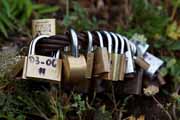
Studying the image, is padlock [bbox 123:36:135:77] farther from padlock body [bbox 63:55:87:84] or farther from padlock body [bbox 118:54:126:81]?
padlock body [bbox 63:55:87:84]

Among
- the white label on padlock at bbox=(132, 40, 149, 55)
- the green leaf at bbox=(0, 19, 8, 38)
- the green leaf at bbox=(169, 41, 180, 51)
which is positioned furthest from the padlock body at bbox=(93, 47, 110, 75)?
the green leaf at bbox=(0, 19, 8, 38)

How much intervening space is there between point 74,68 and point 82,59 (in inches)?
1.8

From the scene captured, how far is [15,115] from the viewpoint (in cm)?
130

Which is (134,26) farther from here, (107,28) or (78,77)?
(78,77)

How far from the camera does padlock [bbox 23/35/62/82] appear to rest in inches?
48.3

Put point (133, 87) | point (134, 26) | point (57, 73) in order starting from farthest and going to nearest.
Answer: point (134, 26) < point (133, 87) < point (57, 73)

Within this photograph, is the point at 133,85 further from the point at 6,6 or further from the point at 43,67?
the point at 6,6

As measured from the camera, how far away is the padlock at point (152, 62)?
1.47 meters

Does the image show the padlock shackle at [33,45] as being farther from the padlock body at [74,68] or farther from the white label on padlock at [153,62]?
the white label on padlock at [153,62]

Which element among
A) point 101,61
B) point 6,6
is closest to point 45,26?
point 101,61

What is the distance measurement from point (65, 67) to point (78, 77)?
0.05 metres

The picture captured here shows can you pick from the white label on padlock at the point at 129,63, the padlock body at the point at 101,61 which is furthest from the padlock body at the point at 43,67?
the white label on padlock at the point at 129,63

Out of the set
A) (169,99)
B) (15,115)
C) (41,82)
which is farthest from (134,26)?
(15,115)

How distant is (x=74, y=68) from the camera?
1256mm
